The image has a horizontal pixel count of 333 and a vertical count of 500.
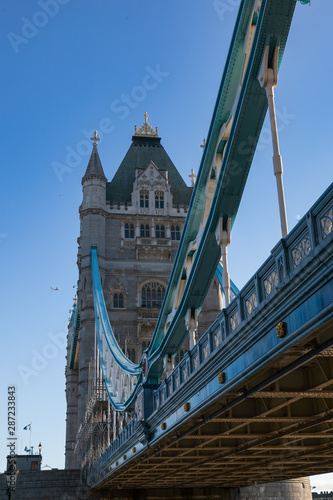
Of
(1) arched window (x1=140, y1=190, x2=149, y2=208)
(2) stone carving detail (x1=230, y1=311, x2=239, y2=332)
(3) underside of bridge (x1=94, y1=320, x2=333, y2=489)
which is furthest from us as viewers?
(1) arched window (x1=140, y1=190, x2=149, y2=208)

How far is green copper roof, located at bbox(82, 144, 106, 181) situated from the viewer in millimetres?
59812

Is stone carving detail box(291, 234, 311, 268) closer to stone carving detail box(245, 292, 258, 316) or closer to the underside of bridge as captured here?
the underside of bridge

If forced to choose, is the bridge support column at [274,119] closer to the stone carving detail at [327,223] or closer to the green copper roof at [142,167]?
the stone carving detail at [327,223]

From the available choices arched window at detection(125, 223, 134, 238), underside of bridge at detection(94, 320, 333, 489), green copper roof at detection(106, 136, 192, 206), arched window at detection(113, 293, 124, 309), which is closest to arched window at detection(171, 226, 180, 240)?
green copper roof at detection(106, 136, 192, 206)

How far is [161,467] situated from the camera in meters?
29.4

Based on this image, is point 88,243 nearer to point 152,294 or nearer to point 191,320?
point 152,294

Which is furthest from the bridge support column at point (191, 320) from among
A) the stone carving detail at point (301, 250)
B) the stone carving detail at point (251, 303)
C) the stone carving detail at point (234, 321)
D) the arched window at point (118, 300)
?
the arched window at point (118, 300)

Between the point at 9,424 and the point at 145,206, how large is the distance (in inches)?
1144

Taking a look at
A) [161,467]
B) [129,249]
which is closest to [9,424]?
[161,467]

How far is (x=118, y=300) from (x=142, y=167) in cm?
1452

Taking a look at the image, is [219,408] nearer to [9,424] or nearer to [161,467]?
[161,467]

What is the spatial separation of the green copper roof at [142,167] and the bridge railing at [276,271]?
4702 cm

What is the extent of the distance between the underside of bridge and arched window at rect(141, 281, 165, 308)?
1912 cm

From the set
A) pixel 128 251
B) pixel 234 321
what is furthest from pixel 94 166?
pixel 234 321
